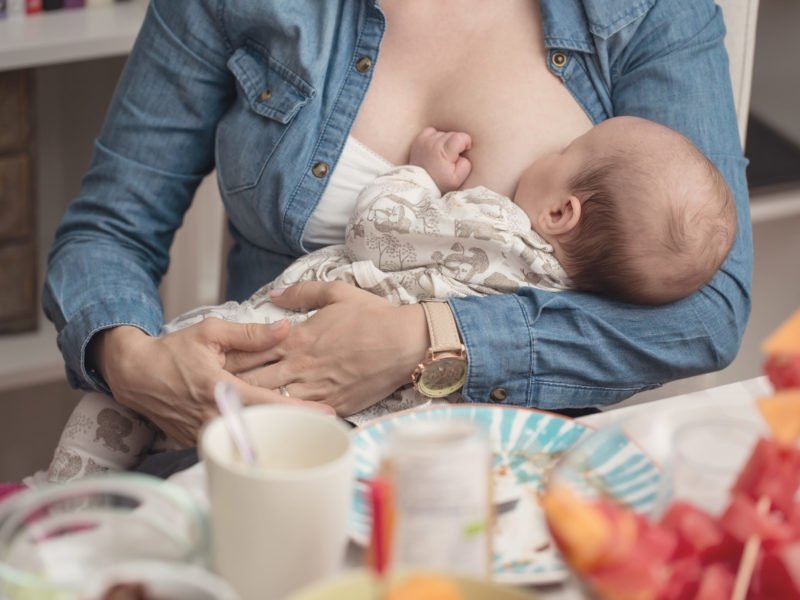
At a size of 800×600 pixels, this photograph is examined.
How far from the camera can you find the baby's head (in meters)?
1.19

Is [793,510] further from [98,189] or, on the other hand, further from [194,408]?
[98,189]

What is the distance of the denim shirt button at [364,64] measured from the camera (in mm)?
1323

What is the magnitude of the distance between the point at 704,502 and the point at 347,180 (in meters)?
0.76

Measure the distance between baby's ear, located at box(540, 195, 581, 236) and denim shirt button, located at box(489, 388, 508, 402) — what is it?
191 mm

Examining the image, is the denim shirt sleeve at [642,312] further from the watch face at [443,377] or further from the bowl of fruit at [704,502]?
the bowl of fruit at [704,502]

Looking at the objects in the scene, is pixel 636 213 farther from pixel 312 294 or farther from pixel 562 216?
pixel 312 294

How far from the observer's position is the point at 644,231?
1.19 m

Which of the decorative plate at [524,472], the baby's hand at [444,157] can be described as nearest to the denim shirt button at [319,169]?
the baby's hand at [444,157]

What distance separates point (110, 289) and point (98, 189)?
161 millimetres

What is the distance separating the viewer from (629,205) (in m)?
1.20

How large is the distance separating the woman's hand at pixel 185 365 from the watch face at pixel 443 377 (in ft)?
0.37

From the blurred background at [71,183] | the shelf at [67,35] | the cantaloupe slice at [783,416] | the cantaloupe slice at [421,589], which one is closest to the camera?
the cantaloupe slice at [421,589]

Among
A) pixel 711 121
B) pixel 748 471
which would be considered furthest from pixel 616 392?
pixel 748 471

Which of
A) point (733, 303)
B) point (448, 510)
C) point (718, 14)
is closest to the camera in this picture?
point (448, 510)
